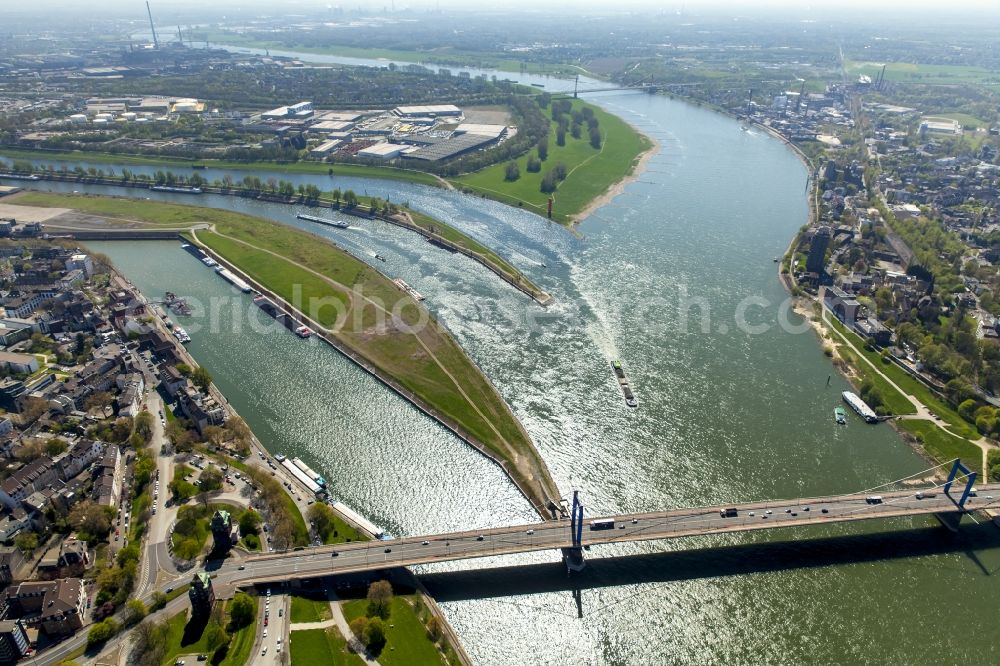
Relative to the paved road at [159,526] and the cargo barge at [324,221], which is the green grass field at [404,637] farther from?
the cargo barge at [324,221]

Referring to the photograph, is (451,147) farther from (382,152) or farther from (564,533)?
(564,533)

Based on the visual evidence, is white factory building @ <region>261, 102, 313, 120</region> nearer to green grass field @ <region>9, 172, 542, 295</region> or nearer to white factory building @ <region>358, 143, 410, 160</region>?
white factory building @ <region>358, 143, 410, 160</region>

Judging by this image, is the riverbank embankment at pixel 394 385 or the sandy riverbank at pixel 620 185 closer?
the riverbank embankment at pixel 394 385

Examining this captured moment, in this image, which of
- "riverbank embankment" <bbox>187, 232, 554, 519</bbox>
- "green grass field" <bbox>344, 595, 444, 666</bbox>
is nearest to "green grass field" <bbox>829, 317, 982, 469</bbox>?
"riverbank embankment" <bbox>187, 232, 554, 519</bbox>

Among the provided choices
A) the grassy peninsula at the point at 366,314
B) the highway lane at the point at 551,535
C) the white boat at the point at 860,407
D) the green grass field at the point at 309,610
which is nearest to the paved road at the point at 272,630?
the green grass field at the point at 309,610

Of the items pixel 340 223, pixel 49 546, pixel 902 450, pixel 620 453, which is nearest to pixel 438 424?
pixel 620 453

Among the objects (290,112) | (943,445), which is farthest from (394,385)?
(290,112)

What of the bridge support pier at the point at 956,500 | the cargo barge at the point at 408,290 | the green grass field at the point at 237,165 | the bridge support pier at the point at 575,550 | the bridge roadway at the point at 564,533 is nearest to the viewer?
the bridge roadway at the point at 564,533

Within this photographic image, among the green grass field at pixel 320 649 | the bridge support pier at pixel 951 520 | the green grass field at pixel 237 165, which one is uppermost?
the green grass field at pixel 237 165
